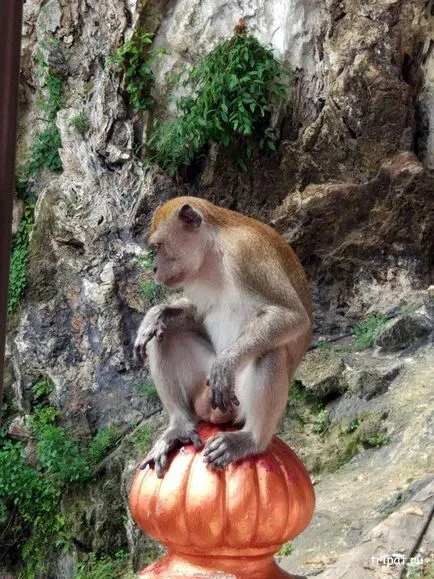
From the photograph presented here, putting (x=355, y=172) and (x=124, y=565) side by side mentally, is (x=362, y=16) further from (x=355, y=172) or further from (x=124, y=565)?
(x=124, y=565)

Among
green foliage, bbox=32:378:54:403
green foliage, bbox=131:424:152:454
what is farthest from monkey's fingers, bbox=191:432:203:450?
green foliage, bbox=32:378:54:403

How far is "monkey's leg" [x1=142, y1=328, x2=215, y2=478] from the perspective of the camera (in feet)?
10.5

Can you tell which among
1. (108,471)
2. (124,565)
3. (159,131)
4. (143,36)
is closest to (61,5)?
(143,36)

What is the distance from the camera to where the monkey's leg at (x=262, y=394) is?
2883 mm

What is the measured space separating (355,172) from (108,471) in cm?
407

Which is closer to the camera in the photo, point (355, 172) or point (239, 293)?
point (239, 293)

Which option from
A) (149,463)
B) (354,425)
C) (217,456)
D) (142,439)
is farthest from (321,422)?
(217,456)

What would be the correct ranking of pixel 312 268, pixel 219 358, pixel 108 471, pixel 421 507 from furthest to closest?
pixel 312 268, pixel 108 471, pixel 421 507, pixel 219 358

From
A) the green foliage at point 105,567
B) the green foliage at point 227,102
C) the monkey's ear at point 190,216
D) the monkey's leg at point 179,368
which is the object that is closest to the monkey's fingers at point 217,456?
the monkey's leg at point 179,368

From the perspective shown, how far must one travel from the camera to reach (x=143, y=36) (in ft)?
30.3

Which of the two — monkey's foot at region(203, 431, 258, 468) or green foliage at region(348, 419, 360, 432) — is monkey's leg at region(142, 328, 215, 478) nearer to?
A: monkey's foot at region(203, 431, 258, 468)

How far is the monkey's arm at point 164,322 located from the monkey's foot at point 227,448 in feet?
2.02

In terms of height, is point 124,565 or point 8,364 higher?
point 8,364

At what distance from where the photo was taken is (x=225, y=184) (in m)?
9.11
